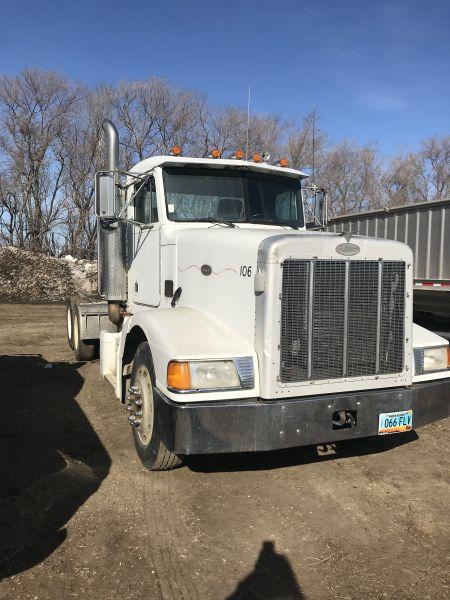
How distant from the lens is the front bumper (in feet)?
10.9

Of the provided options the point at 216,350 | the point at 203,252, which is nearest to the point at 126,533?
the point at 216,350

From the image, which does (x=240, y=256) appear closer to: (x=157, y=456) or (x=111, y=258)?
(x=157, y=456)

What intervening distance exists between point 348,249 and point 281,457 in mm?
1958

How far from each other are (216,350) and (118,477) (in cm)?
138

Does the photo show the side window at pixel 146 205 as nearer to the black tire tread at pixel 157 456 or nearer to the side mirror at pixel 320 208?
the black tire tread at pixel 157 456

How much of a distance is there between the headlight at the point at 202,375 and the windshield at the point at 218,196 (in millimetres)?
1870

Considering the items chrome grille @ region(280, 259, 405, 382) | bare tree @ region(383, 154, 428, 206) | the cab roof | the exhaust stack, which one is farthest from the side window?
bare tree @ region(383, 154, 428, 206)

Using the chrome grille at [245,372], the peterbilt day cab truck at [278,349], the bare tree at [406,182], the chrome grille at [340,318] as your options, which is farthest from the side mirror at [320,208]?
the bare tree at [406,182]

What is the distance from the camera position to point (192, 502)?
12.0ft

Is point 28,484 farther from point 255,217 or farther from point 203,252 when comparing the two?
point 255,217

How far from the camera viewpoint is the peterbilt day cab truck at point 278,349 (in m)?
3.38

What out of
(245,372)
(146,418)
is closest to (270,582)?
(245,372)

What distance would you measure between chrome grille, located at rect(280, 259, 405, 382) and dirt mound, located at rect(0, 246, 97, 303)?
15363 mm

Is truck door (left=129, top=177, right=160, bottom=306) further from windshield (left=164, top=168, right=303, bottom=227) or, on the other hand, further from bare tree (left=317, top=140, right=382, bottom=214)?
bare tree (left=317, top=140, right=382, bottom=214)
